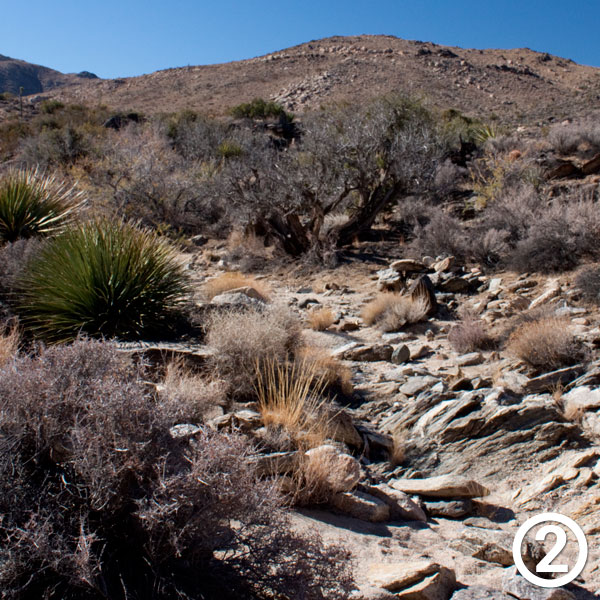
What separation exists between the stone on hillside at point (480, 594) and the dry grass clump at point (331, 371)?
2.99 meters

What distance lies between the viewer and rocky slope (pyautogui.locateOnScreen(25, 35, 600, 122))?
Answer: 41.2 m

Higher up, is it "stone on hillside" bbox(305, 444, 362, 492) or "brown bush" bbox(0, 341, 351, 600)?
"brown bush" bbox(0, 341, 351, 600)

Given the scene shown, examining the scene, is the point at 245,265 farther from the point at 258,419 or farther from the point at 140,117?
the point at 140,117

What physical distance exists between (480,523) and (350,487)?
889 millimetres

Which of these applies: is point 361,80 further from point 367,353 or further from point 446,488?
point 446,488

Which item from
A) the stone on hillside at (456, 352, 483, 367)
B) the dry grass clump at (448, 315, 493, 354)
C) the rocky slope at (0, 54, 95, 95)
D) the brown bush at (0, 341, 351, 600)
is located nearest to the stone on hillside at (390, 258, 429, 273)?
the dry grass clump at (448, 315, 493, 354)

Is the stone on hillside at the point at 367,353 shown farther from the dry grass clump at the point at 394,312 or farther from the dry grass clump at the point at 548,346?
the dry grass clump at the point at 548,346

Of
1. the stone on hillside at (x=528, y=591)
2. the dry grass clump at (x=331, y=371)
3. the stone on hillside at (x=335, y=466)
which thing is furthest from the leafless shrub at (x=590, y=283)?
the stone on hillside at (x=528, y=591)

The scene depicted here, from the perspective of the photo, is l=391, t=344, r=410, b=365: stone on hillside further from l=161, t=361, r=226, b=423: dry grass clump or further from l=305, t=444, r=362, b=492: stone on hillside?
l=305, t=444, r=362, b=492: stone on hillside

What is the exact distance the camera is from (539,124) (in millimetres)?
24109

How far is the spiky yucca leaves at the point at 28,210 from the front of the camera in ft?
29.0

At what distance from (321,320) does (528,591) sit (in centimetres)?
548

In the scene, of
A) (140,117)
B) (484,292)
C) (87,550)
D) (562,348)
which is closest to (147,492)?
(87,550)

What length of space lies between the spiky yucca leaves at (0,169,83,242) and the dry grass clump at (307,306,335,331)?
4371 mm
